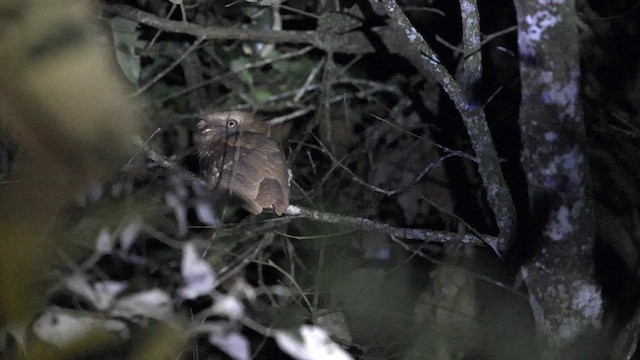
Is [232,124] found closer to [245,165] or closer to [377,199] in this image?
[245,165]

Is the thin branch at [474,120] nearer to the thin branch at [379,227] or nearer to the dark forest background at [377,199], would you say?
the dark forest background at [377,199]

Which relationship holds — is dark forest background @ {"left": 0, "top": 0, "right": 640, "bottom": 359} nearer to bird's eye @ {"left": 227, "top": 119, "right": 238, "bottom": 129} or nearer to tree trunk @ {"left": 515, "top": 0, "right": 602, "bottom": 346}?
tree trunk @ {"left": 515, "top": 0, "right": 602, "bottom": 346}

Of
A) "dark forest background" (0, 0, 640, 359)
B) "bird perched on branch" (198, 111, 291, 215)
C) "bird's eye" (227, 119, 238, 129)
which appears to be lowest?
"dark forest background" (0, 0, 640, 359)

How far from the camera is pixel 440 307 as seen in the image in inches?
131

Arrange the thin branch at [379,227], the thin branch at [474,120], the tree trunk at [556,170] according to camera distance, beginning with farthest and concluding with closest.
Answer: the tree trunk at [556,170] → the thin branch at [379,227] → the thin branch at [474,120]

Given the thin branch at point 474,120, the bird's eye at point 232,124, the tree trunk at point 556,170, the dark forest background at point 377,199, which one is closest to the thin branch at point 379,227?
the dark forest background at point 377,199

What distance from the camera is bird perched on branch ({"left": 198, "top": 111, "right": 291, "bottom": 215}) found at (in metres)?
2.15

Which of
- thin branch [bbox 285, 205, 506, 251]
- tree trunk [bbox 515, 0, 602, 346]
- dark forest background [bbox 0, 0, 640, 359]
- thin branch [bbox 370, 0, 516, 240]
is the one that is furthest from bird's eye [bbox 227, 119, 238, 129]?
tree trunk [bbox 515, 0, 602, 346]

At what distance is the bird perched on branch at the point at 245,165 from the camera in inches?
84.5

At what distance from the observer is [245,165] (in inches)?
87.4

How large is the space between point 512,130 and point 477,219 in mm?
499

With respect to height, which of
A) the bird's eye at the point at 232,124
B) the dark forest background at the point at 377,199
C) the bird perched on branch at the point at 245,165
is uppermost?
the bird's eye at the point at 232,124

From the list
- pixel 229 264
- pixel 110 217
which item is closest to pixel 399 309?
pixel 229 264

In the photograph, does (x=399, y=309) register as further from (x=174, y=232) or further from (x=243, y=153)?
(x=243, y=153)
